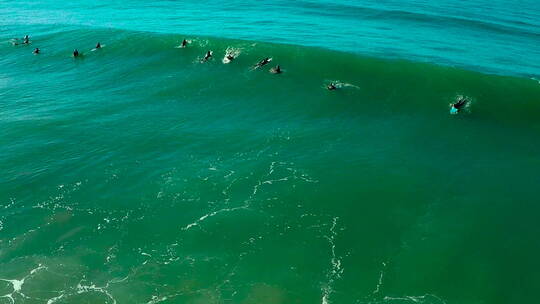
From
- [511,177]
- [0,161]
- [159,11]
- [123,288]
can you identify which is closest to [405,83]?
[511,177]

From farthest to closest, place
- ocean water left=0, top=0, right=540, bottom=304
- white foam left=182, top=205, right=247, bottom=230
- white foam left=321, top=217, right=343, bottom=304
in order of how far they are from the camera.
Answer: white foam left=182, top=205, right=247, bottom=230, ocean water left=0, top=0, right=540, bottom=304, white foam left=321, top=217, right=343, bottom=304

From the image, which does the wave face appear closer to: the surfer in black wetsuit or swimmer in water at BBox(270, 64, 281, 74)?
the surfer in black wetsuit

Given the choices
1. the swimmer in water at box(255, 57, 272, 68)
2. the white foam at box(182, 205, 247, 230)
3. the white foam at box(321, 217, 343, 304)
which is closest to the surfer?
the white foam at box(321, 217, 343, 304)

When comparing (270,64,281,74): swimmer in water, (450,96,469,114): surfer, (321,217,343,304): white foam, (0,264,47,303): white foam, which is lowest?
(0,264,47,303): white foam

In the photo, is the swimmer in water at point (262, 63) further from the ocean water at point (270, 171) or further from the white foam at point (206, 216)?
the white foam at point (206, 216)

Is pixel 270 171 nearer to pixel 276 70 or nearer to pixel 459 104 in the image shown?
pixel 276 70

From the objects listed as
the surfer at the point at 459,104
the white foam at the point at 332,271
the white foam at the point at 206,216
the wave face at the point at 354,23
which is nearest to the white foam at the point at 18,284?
the white foam at the point at 206,216

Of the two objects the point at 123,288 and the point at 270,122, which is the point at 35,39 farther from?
the point at 123,288

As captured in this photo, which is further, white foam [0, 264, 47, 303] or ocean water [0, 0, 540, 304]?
ocean water [0, 0, 540, 304]
